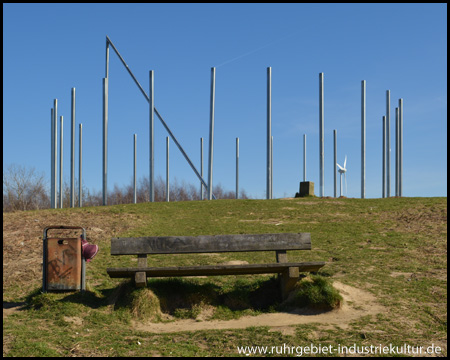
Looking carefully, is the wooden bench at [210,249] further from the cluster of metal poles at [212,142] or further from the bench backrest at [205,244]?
the cluster of metal poles at [212,142]

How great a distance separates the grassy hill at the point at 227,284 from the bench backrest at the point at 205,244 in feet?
2.13

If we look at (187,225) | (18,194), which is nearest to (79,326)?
(187,225)

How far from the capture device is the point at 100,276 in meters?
10.2

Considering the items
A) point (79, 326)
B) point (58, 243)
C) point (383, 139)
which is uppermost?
point (383, 139)

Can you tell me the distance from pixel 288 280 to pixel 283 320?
0.86 m

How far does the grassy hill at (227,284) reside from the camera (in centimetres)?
645

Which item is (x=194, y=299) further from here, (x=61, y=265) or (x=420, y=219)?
(x=420, y=219)

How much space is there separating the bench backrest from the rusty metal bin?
703 mm

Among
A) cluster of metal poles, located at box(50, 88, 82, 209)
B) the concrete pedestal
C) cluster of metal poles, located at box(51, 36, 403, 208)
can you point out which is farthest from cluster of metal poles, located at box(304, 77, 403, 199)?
cluster of metal poles, located at box(50, 88, 82, 209)

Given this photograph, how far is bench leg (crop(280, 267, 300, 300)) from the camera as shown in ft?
26.1

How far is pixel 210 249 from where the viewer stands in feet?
26.6

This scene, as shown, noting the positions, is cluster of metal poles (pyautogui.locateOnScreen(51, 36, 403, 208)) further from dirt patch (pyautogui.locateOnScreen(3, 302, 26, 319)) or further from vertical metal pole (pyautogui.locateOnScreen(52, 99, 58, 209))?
dirt patch (pyautogui.locateOnScreen(3, 302, 26, 319))

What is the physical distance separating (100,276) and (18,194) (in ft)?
142

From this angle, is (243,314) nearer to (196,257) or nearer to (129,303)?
(129,303)
